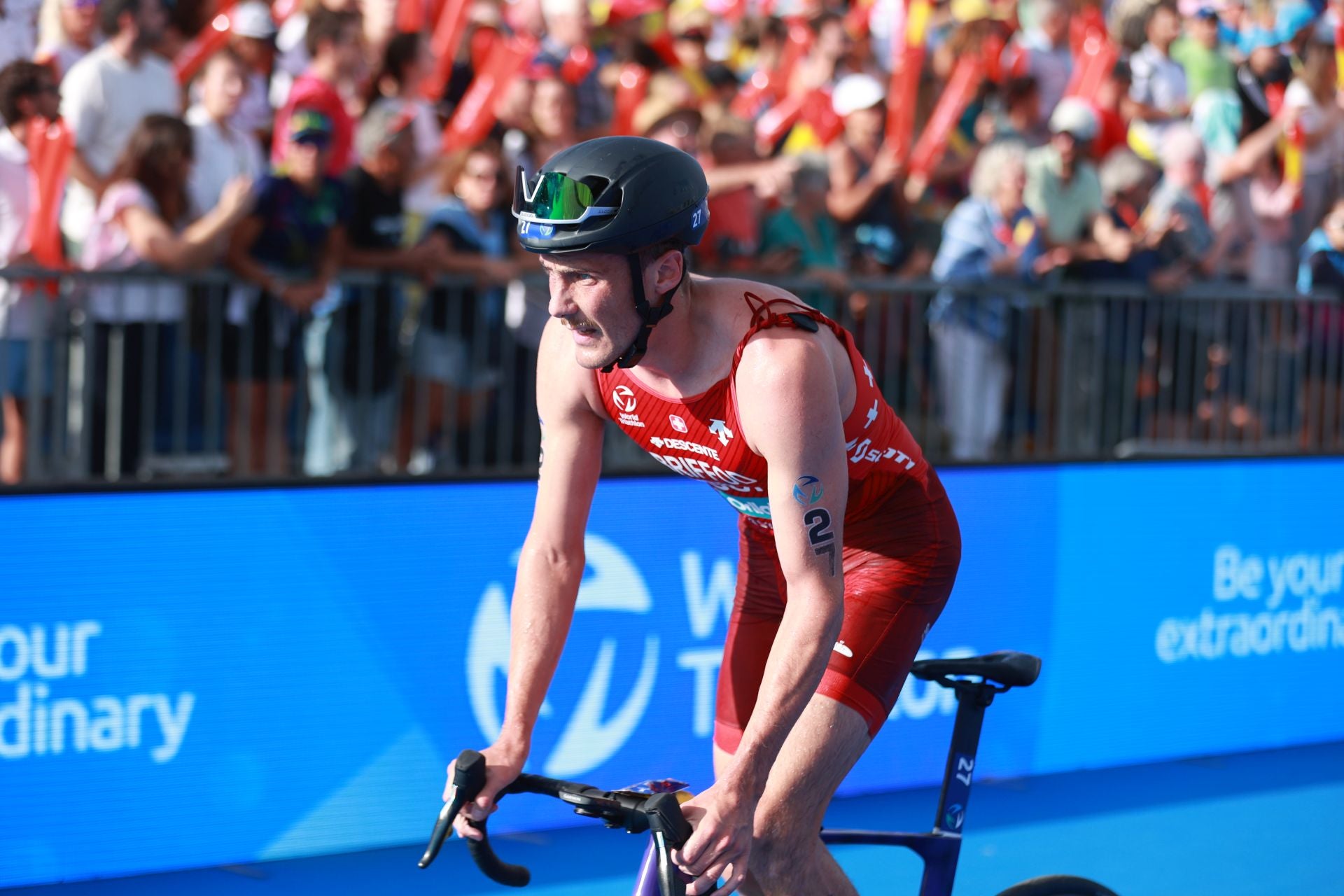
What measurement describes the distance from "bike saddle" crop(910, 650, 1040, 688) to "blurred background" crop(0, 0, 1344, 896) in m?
1.93

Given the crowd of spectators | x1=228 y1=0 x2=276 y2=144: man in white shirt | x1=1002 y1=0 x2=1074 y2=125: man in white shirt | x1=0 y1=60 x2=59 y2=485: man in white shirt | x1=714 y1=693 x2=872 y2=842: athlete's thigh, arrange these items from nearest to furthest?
x1=714 y1=693 x2=872 y2=842: athlete's thigh
x1=0 y1=60 x2=59 y2=485: man in white shirt
the crowd of spectators
x1=228 y1=0 x2=276 y2=144: man in white shirt
x1=1002 y1=0 x2=1074 y2=125: man in white shirt

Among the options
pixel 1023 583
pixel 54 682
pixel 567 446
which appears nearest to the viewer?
pixel 567 446

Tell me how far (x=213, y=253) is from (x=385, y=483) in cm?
180

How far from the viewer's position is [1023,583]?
6.68 m

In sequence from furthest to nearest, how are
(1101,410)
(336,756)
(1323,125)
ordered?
(1323,125)
(1101,410)
(336,756)

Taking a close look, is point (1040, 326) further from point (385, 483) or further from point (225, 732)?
point (225, 732)

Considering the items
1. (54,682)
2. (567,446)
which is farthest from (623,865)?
(567,446)

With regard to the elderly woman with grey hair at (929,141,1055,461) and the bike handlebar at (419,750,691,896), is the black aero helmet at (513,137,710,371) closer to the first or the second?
the bike handlebar at (419,750,691,896)

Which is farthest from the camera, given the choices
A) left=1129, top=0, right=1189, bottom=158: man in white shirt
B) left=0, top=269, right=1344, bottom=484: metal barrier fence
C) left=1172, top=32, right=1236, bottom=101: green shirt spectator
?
left=1172, top=32, right=1236, bottom=101: green shirt spectator

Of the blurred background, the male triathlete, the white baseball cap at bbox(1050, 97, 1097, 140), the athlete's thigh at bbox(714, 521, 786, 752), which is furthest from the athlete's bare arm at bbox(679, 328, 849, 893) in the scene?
the white baseball cap at bbox(1050, 97, 1097, 140)

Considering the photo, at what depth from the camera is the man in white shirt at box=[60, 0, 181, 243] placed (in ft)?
22.2

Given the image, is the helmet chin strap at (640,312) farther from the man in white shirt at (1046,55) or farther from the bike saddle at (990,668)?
the man in white shirt at (1046,55)

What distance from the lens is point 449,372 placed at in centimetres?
730

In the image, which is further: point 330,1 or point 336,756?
point 330,1
